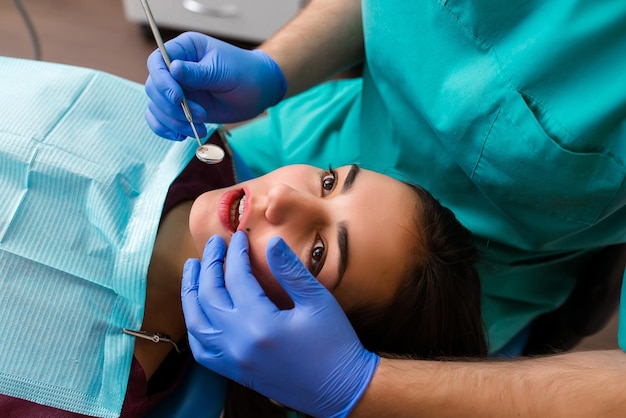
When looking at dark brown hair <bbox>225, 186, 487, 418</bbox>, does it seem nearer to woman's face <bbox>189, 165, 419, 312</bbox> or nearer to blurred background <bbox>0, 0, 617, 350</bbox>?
woman's face <bbox>189, 165, 419, 312</bbox>

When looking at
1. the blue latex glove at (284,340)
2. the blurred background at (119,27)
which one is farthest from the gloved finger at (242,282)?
the blurred background at (119,27)

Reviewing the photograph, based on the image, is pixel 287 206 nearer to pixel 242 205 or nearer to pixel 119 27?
pixel 242 205

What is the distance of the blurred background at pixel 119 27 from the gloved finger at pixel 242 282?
1.39 meters

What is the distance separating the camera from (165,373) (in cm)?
91

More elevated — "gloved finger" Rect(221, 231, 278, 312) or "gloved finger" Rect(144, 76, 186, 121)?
"gloved finger" Rect(144, 76, 186, 121)

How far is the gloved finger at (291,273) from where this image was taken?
72 centimetres

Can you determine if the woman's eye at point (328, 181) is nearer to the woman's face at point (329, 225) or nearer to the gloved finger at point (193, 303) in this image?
the woman's face at point (329, 225)

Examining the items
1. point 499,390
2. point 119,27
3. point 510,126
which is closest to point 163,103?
point 510,126

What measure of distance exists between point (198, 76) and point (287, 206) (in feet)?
0.93

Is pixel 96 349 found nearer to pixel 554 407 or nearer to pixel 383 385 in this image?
pixel 383 385

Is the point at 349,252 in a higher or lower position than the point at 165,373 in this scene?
higher

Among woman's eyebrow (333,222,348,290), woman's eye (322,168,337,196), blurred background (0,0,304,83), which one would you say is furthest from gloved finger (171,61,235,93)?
blurred background (0,0,304,83)

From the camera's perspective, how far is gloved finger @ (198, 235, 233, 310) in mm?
751

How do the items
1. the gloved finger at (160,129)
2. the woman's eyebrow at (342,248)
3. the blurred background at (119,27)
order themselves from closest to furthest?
the woman's eyebrow at (342,248), the gloved finger at (160,129), the blurred background at (119,27)
